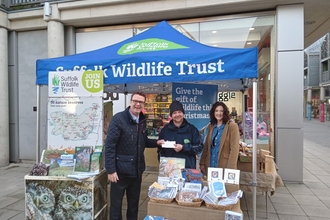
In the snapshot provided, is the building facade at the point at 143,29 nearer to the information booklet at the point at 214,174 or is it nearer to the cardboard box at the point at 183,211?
the information booklet at the point at 214,174

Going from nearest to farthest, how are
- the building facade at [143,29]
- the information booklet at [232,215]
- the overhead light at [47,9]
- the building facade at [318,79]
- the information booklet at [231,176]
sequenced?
the information booklet at [232,215]
the information booklet at [231,176]
the building facade at [143,29]
the overhead light at [47,9]
the building facade at [318,79]

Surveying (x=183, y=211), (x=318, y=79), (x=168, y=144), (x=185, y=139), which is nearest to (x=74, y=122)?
(x=168, y=144)

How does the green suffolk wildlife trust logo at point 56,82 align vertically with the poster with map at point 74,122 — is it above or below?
above

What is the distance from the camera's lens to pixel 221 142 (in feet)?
9.72

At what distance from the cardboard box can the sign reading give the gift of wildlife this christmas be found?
1.64 m

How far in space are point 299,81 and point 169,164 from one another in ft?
12.9

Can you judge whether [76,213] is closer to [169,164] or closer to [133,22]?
[169,164]

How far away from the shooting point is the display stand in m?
2.78

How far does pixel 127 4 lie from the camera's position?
5840 millimetres

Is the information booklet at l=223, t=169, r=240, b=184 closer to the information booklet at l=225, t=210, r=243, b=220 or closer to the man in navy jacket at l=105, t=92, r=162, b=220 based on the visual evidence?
the information booklet at l=225, t=210, r=243, b=220

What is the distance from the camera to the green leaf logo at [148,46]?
10.4 ft

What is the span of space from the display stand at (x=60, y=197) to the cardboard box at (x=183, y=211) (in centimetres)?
93

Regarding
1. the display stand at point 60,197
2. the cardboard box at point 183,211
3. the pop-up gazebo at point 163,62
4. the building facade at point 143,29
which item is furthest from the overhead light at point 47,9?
the cardboard box at point 183,211

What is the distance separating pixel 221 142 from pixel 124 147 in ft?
3.99
